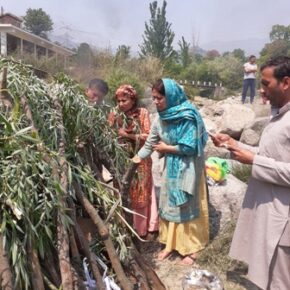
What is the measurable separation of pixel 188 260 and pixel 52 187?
2.21 meters

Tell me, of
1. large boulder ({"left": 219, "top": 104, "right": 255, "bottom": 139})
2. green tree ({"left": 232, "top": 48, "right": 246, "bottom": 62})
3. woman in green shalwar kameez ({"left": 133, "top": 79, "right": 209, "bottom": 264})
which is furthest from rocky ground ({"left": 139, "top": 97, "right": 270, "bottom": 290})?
green tree ({"left": 232, "top": 48, "right": 246, "bottom": 62})

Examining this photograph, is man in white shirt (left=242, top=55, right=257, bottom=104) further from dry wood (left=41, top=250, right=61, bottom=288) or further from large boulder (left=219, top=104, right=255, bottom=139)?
dry wood (left=41, top=250, right=61, bottom=288)

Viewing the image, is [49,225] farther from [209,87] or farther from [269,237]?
[209,87]

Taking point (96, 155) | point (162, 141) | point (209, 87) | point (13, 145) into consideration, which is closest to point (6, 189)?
point (13, 145)

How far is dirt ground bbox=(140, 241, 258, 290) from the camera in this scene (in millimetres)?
3598

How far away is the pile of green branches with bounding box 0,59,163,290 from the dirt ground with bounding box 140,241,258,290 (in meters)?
0.92

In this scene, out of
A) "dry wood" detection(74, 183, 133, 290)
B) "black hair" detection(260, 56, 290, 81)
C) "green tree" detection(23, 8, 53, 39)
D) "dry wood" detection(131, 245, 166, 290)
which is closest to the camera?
"black hair" detection(260, 56, 290, 81)

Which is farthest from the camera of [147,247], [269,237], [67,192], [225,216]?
[225,216]

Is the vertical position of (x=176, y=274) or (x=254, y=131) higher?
(x=254, y=131)

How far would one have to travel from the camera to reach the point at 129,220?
323 cm

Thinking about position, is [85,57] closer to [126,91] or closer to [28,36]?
[28,36]

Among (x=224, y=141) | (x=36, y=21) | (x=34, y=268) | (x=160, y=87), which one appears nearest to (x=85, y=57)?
(x=160, y=87)

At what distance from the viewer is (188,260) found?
4.01 meters

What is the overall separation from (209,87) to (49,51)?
12.6 m
